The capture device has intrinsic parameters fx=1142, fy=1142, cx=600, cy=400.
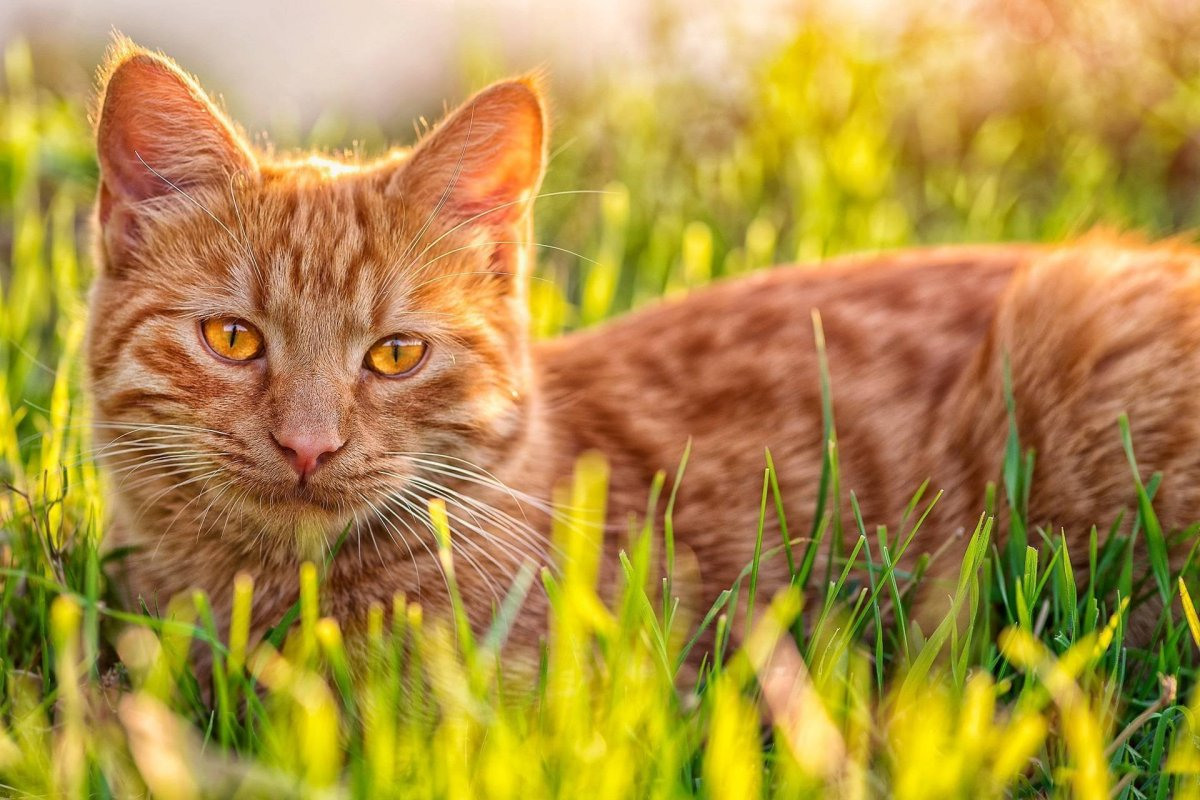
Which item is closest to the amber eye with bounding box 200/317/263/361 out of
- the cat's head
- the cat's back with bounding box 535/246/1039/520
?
the cat's head

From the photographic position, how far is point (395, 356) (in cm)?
190

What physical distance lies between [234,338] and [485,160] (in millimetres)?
542

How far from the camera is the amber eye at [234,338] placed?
1.83 metres

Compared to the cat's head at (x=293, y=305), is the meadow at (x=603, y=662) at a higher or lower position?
lower

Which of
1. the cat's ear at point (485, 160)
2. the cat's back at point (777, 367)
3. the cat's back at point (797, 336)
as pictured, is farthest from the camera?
the cat's back at point (797, 336)

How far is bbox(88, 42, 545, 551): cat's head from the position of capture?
1768 millimetres

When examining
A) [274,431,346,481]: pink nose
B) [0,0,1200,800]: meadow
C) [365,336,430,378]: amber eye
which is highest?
[365,336,430,378]: amber eye

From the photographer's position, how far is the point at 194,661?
1.93 metres

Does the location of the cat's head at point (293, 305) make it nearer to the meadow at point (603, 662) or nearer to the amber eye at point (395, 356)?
the amber eye at point (395, 356)

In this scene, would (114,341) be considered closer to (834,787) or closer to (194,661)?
(194,661)

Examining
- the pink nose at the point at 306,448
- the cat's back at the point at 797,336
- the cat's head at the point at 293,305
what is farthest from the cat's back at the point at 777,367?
the pink nose at the point at 306,448

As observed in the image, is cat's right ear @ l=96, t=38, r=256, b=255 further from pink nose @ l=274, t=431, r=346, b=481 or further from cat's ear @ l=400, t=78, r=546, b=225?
pink nose @ l=274, t=431, r=346, b=481

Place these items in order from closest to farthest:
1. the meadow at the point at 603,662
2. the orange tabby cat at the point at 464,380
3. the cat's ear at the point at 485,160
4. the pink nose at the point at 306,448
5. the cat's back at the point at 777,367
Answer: the meadow at the point at 603,662, the pink nose at the point at 306,448, the orange tabby cat at the point at 464,380, the cat's ear at the point at 485,160, the cat's back at the point at 777,367

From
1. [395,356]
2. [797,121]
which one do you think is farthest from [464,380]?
[797,121]
